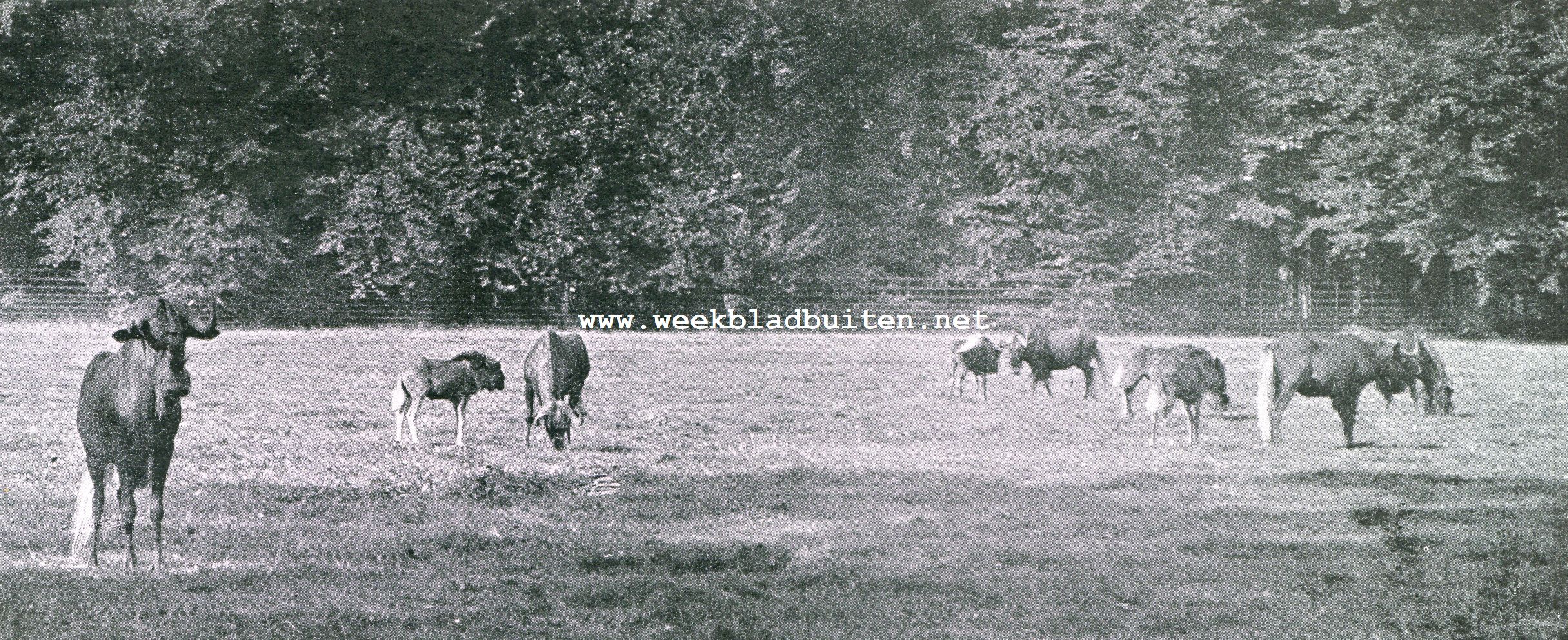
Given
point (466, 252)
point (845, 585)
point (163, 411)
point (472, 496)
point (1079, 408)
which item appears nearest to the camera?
point (163, 411)

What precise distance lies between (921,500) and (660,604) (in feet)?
2.96

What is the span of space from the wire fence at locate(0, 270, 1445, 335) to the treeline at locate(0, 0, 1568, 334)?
50 millimetres

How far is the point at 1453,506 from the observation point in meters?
3.38

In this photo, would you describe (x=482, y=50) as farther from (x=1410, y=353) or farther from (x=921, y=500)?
(x=1410, y=353)

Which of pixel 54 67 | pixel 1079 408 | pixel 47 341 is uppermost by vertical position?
pixel 54 67

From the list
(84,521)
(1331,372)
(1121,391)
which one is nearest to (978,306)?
(1121,391)

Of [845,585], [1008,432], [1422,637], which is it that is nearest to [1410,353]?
[1422,637]

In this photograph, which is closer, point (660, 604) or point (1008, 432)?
point (660, 604)

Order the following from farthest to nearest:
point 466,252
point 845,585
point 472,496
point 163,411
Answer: point 466,252 < point 472,496 < point 845,585 < point 163,411

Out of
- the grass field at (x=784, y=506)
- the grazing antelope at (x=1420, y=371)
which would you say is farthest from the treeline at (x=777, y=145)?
Result: the grass field at (x=784, y=506)

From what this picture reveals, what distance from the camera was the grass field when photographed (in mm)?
2891

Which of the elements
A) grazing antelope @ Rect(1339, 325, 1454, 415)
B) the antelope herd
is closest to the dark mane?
the antelope herd

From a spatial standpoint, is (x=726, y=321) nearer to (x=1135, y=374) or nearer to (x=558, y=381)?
(x=558, y=381)

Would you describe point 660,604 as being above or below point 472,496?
below
